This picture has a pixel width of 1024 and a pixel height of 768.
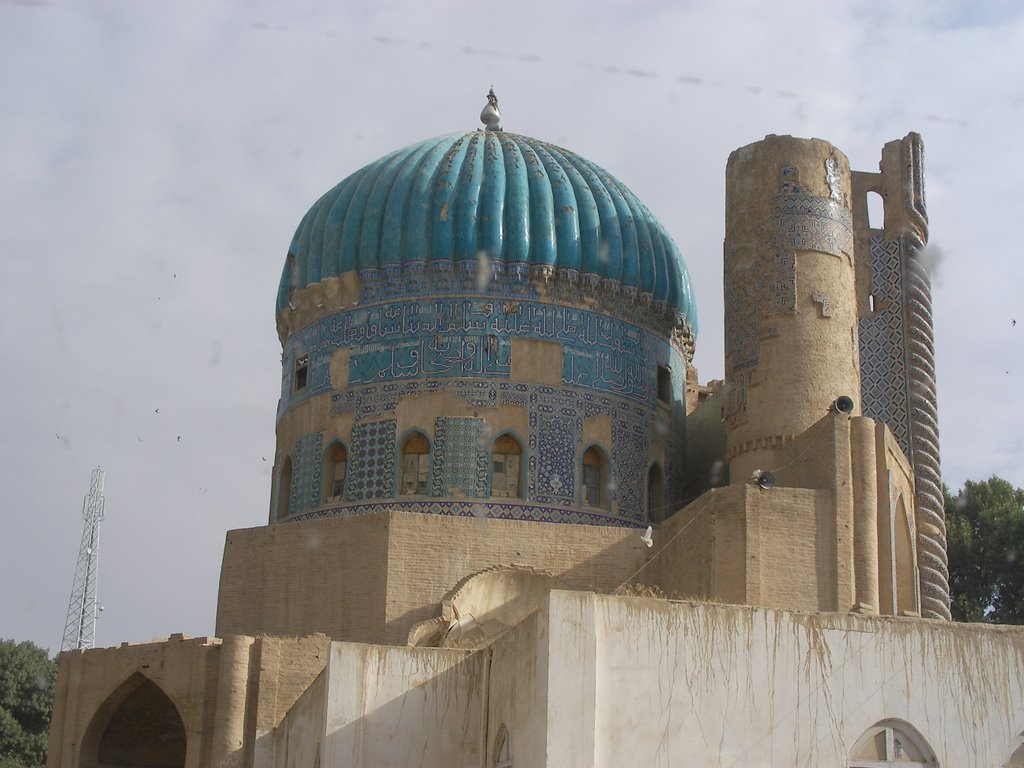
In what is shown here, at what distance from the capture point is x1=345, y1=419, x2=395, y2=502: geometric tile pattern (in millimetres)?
16875

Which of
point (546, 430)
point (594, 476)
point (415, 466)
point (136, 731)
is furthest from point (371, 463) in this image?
point (136, 731)

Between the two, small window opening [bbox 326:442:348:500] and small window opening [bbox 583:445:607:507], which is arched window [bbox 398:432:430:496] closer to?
small window opening [bbox 326:442:348:500]

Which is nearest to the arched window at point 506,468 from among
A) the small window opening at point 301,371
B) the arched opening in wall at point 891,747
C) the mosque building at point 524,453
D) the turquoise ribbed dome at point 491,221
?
the mosque building at point 524,453

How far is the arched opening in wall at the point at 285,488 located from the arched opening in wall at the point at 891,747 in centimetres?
884

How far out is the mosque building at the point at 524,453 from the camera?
14.1m

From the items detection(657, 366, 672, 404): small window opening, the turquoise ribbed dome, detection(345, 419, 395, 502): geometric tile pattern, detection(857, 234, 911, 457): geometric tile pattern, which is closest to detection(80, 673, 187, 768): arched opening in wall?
detection(345, 419, 395, 502): geometric tile pattern

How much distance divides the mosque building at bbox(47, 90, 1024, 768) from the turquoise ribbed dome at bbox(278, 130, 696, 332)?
0.04m

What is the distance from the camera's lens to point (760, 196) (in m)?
16.4

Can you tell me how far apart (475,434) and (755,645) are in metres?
6.90

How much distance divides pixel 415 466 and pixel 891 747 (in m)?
7.53

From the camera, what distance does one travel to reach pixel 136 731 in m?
16.9

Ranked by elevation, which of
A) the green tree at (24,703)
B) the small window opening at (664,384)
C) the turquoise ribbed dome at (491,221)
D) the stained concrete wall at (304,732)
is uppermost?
the turquoise ribbed dome at (491,221)

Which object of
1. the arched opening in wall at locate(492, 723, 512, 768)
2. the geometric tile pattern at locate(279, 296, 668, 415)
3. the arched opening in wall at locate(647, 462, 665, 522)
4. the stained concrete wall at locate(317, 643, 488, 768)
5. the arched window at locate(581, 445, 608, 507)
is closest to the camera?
the arched opening in wall at locate(492, 723, 512, 768)

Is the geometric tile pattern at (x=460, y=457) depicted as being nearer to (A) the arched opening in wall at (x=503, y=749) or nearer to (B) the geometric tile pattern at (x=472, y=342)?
(B) the geometric tile pattern at (x=472, y=342)
